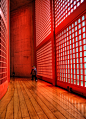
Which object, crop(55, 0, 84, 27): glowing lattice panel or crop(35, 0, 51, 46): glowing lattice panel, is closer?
crop(55, 0, 84, 27): glowing lattice panel

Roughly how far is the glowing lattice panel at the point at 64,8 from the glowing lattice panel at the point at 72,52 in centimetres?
49

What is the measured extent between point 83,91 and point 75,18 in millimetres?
2154

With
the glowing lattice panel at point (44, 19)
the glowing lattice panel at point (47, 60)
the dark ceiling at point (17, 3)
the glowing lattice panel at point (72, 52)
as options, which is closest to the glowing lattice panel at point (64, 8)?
the glowing lattice panel at point (72, 52)

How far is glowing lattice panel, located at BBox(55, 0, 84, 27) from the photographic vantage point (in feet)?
13.6

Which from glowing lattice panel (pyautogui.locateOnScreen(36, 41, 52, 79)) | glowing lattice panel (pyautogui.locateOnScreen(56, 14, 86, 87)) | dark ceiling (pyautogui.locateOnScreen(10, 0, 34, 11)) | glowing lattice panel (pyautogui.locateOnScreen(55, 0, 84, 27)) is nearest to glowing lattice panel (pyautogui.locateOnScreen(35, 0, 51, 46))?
glowing lattice panel (pyautogui.locateOnScreen(36, 41, 52, 79))

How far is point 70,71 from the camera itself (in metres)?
4.43

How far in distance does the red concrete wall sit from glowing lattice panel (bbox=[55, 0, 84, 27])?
535 cm

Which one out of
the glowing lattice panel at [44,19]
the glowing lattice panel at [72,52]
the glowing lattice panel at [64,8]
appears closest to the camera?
the glowing lattice panel at [72,52]

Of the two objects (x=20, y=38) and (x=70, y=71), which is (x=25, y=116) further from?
(x=20, y=38)

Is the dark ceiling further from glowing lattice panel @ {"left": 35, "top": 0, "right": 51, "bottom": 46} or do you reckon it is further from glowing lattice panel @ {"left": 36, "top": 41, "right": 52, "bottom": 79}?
glowing lattice panel @ {"left": 36, "top": 41, "right": 52, "bottom": 79}

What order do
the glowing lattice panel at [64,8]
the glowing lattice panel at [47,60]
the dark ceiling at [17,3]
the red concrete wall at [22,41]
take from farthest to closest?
the red concrete wall at [22,41]
the dark ceiling at [17,3]
the glowing lattice panel at [47,60]
the glowing lattice panel at [64,8]

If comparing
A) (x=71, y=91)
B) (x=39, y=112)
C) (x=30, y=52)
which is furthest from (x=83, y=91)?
(x=30, y=52)

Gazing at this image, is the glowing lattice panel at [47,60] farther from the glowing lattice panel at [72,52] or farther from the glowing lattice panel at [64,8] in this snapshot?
the glowing lattice panel at [64,8]

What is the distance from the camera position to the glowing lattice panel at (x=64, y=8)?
416 centimetres
